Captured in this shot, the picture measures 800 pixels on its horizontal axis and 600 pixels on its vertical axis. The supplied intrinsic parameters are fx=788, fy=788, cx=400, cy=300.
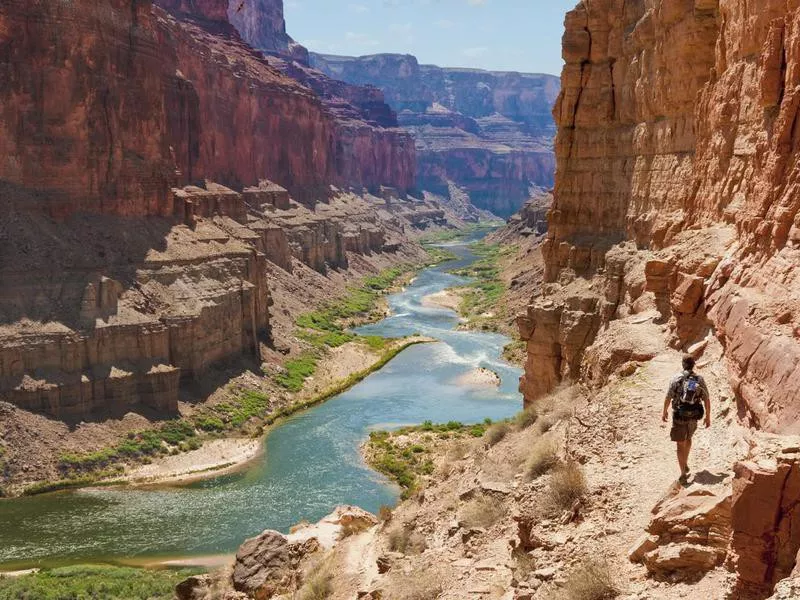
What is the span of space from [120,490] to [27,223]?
2039cm

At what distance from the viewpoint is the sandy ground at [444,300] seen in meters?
104

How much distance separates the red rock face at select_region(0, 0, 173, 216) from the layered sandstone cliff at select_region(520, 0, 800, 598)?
37906 millimetres

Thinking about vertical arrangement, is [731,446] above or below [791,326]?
below

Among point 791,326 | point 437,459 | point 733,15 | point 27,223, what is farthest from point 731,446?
point 27,223

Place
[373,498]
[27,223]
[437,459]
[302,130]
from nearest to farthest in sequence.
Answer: [373,498]
[437,459]
[27,223]
[302,130]

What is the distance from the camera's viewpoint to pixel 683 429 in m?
12.3

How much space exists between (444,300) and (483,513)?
91051 millimetres

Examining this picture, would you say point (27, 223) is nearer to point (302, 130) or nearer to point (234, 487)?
point (234, 487)

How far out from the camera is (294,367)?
67.4m

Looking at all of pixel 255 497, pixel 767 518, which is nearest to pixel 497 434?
pixel 767 518

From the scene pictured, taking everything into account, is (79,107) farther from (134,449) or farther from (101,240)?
(134,449)

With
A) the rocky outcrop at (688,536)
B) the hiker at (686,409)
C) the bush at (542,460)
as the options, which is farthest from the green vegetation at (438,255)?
the rocky outcrop at (688,536)

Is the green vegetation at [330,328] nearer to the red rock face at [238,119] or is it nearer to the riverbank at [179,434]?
the riverbank at [179,434]

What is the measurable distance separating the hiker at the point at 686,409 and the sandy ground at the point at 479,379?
4970 cm
